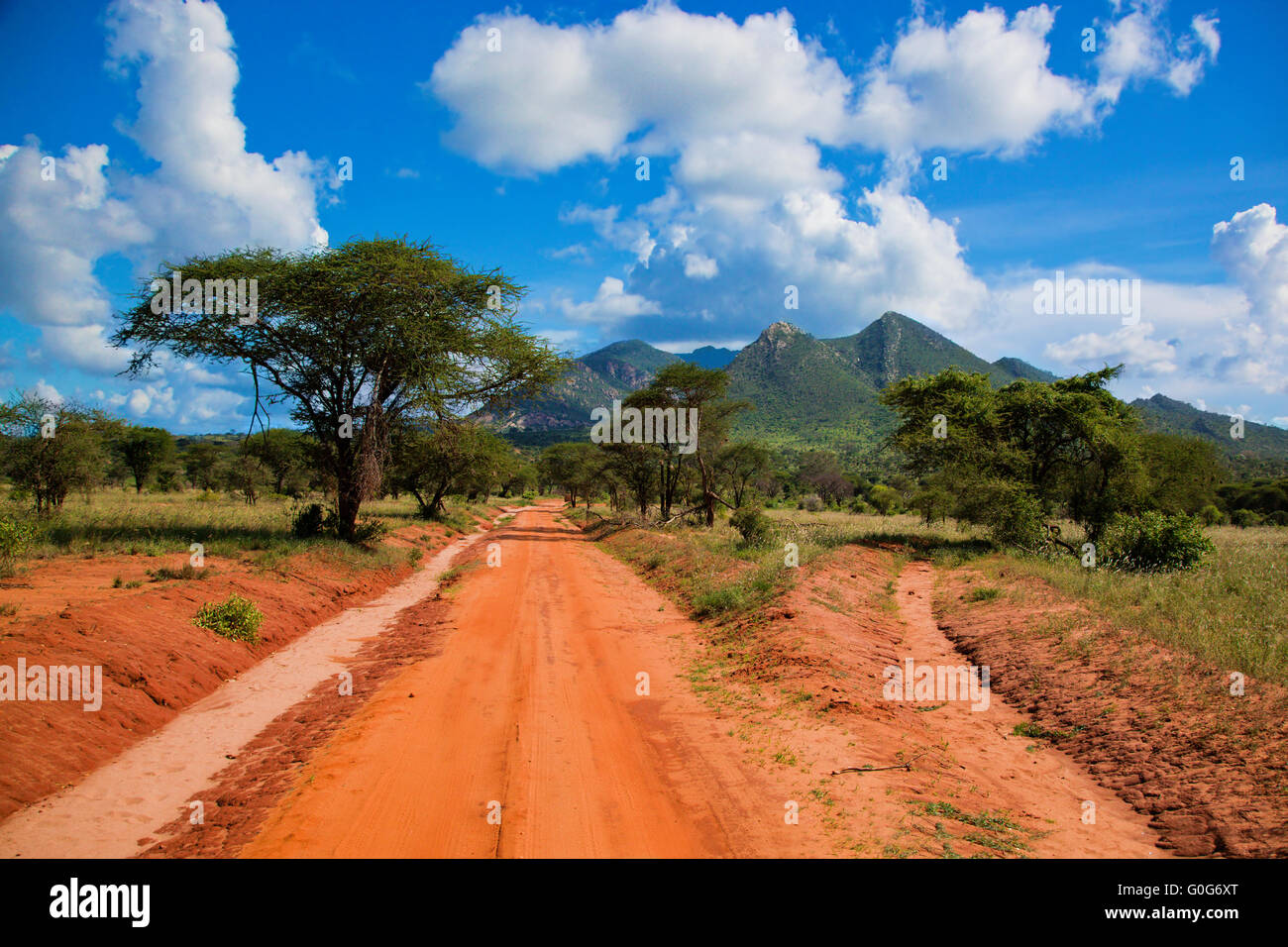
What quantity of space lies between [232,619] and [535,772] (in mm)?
7148

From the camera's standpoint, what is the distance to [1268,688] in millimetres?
6391

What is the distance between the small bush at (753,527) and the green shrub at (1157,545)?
9613mm

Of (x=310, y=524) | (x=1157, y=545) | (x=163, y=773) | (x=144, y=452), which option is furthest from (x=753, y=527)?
(x=144, y=452)

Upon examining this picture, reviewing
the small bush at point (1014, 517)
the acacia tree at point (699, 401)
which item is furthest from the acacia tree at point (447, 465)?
the small bush at point (1014, 517)

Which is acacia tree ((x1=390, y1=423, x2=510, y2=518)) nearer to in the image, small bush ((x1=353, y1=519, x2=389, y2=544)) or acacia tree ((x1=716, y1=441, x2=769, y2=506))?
small bush ((x1=353, y1=519, x2=389, y2=544))

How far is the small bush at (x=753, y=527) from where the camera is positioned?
20.6 m

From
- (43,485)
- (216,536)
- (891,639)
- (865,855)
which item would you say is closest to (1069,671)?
(891,639)

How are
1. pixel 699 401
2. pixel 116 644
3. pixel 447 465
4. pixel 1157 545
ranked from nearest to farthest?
pixel 116 644 → pixel 1157 545 → pixel 447 465 → pixel 699 401

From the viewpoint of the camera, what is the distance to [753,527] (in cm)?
2073

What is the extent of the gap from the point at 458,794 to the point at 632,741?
77.2 inches

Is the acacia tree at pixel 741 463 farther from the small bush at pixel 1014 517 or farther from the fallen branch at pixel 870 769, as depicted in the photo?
the fallen branch at pixel 870 769

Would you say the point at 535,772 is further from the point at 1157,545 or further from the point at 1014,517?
the point at 1014,517

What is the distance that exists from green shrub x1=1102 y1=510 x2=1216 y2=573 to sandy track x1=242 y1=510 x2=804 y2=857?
46.4 ft

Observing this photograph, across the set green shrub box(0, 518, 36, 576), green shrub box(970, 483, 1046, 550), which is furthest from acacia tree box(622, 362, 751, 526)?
green shrub box(0, 518, 36, 576)
